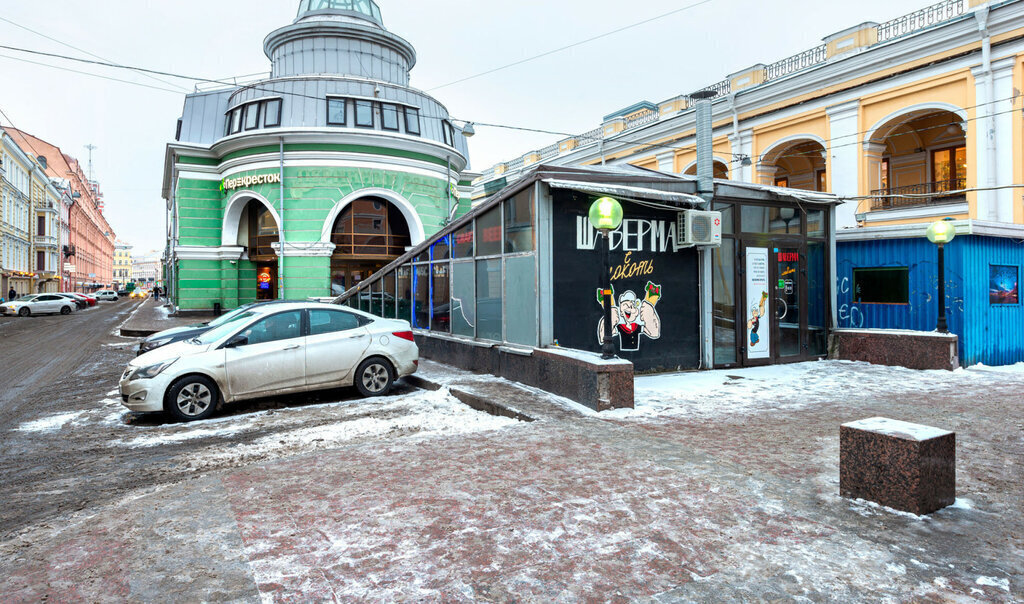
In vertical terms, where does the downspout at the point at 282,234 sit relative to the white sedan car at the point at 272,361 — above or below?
above

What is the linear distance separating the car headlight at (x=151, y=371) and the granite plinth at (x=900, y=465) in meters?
7.81

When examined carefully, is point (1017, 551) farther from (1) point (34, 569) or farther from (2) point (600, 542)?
(1) point (34, 569)

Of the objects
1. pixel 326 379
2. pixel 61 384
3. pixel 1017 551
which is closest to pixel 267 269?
pixel 61 384

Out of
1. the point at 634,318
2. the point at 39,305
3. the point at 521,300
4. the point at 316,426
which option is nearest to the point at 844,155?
the point at 634,318

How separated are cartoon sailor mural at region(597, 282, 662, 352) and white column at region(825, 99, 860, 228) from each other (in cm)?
1418

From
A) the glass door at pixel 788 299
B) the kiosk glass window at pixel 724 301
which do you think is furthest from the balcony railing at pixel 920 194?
the kiosk glass window at pixel 724 301

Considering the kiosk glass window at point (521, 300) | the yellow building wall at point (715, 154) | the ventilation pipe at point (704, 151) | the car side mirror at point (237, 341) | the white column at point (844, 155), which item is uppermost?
the yellow building wall at point (715, 154)

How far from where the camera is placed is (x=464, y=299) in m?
11.7

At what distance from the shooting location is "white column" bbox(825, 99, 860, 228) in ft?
67.7

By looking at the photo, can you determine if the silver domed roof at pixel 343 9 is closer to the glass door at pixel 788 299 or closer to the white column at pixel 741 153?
the white column at pixel 741 153

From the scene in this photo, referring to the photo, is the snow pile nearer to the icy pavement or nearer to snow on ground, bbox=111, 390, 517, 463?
snow on ground, bbox=111, 390, 517, 463

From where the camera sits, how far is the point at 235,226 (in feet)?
94.4

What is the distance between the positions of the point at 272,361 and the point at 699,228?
7.36 metres

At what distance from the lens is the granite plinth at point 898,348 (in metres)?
10.7
